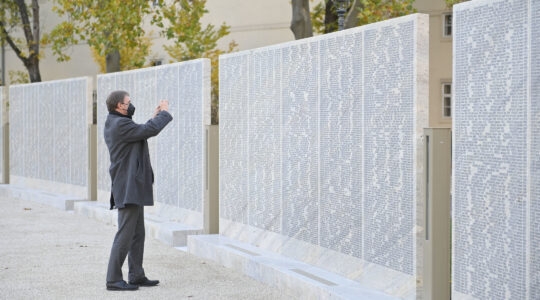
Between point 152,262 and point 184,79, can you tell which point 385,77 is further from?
point 184,79

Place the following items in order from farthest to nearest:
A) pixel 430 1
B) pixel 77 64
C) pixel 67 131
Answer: pixel 77 64
pixel 430 1
pixel 67 131

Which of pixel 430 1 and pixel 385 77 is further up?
pixel 430 1

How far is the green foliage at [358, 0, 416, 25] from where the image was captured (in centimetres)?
2048

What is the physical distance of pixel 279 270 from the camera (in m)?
8.84

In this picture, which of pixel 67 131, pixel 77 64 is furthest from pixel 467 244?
pixel 77 64

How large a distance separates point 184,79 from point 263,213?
10.4 feet

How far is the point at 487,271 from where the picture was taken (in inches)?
253

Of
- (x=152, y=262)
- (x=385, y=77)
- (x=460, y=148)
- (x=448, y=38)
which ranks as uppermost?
(x=448, y=38)

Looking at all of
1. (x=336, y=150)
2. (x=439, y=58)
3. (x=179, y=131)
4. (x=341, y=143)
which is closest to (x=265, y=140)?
(x=336, y=150)

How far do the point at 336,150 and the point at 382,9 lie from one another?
45.3ft

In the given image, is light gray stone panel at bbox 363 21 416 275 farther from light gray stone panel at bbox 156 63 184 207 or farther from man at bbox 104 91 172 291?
light gray stone panel at bbox 156 63 184 207

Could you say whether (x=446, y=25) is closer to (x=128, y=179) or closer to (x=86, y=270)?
(x=86, y=270)

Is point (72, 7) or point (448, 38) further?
point (448, 38)

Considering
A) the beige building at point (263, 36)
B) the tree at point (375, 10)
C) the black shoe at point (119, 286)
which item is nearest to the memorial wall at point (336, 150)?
the black shoe at point (119, 286)
